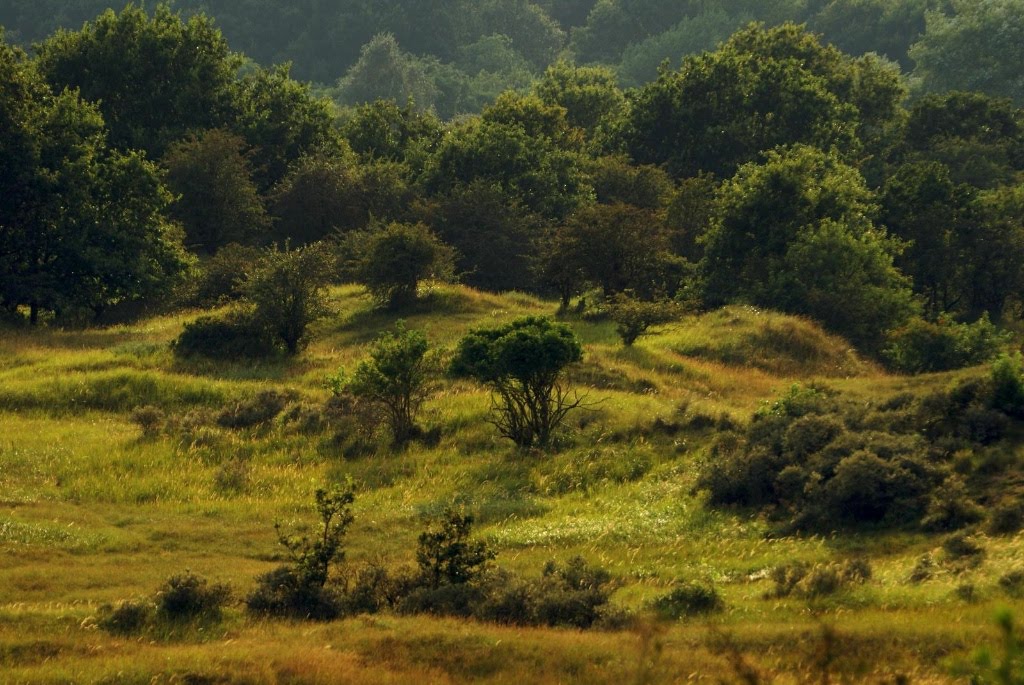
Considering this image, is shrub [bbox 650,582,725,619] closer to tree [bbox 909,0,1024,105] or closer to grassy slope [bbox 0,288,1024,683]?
grassy slope [bbox 0,288,1024,683]

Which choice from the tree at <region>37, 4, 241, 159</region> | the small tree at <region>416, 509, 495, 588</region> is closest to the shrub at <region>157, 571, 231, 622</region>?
the small tree at <region>416, 509, 495, 588</region>

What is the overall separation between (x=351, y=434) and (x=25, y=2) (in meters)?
120

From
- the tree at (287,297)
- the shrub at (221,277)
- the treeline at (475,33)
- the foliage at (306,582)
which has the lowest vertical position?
the foliage at (306,582)

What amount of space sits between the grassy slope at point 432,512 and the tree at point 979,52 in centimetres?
6430

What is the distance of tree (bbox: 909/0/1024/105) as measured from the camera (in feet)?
328

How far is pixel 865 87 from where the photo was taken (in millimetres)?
77688

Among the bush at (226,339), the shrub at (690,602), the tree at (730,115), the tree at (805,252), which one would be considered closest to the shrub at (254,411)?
the bush at (226,339)

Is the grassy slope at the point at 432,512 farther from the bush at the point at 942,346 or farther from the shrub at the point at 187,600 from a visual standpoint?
the bush at the point at 942,346

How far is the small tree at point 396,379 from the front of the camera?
1237 inches

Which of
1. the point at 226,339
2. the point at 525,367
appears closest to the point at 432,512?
the point at 525,367

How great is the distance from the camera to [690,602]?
1872 centimetres

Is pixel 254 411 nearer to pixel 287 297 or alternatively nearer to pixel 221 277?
pixel 287 297

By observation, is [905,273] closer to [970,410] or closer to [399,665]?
[970,410]

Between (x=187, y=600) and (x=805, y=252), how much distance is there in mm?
33323
